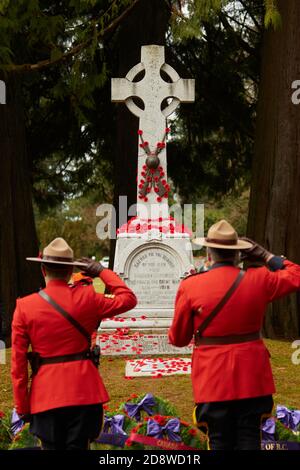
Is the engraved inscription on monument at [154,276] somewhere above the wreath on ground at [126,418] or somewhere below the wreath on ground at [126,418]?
above

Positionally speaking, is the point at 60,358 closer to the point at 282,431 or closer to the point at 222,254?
the point at 222,254

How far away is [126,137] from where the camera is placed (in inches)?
526

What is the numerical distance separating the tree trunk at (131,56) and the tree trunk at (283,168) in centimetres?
369

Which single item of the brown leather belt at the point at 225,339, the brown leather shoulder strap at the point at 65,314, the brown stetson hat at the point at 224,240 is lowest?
the brown leather belt at the point at 225,339

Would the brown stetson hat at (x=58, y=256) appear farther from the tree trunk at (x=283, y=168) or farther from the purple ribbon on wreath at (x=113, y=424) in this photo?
the tree trunk at (x=283, y=168)

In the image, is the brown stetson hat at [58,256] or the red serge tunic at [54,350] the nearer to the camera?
the red serge tunic at [54,350]

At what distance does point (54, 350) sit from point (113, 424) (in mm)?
994

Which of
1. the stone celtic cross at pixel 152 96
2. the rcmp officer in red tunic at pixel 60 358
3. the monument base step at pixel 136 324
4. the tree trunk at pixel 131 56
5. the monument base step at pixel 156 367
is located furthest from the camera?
the tree trunk at pixel 131 56

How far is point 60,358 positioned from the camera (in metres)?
3.61

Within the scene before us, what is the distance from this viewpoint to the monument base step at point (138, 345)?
820cm

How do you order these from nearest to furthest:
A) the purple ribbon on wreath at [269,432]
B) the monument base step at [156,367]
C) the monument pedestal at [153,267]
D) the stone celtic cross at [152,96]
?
the purple ribbon on wreath at [269,432]
the monument base step at [156,367]
the monument pedestal at [153,267]
the stone celtic cross at [152,96]

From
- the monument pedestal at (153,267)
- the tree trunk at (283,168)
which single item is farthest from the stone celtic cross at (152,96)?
the tree trunk at (283,168)

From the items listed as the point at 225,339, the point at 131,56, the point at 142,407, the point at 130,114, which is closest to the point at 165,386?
the point at 142,407
